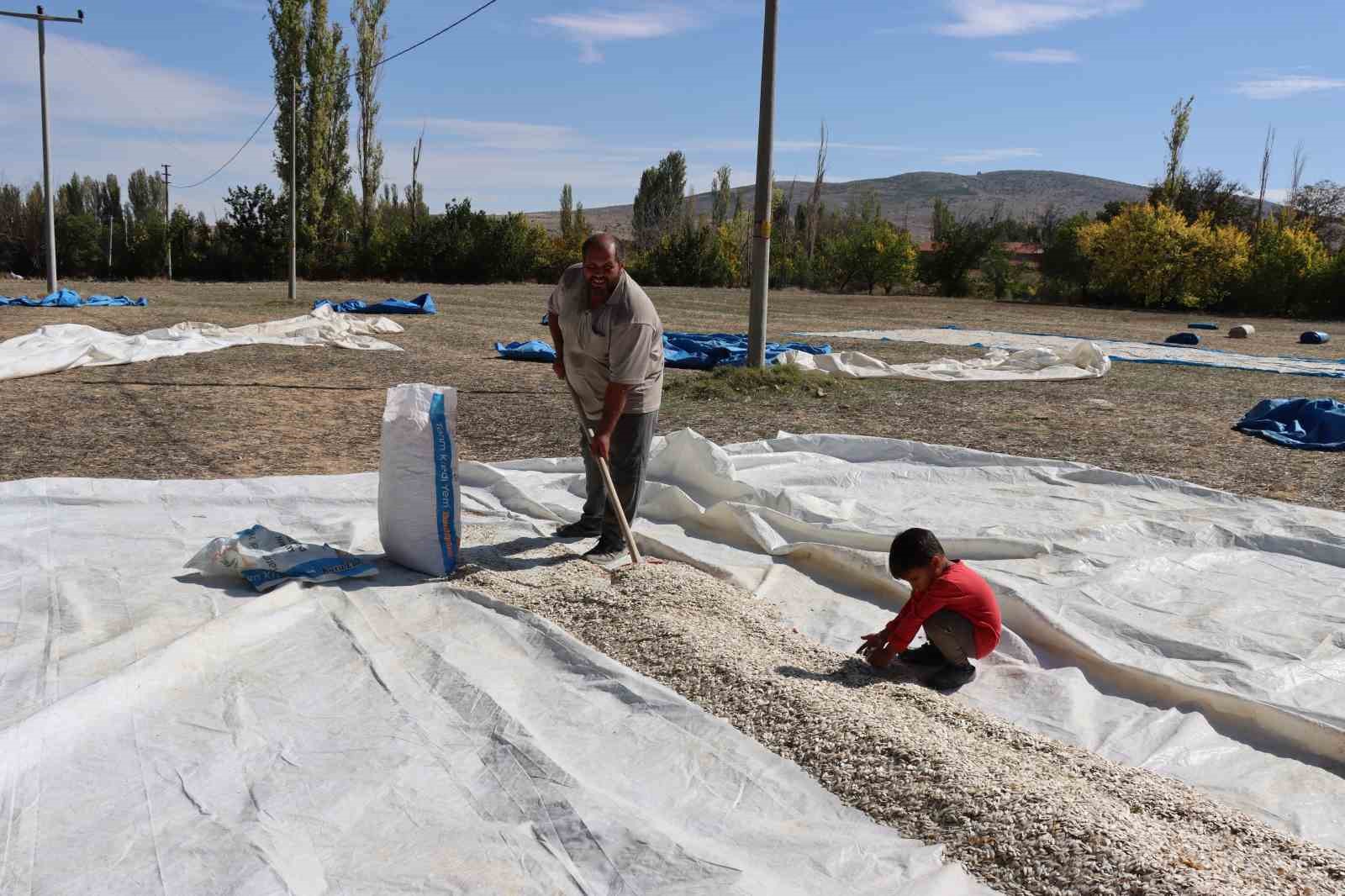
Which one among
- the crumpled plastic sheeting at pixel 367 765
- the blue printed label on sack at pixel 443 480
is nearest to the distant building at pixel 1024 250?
the blue printed label on sack at pixel 443 480

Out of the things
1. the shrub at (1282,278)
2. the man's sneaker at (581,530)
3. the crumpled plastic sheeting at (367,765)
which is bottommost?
the crumpled plastic sheeting at (367,765)

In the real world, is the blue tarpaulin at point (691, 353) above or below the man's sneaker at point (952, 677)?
above

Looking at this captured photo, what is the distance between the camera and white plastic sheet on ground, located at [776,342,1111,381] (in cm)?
862

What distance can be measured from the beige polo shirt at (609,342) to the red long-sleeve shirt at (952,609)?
1.28m

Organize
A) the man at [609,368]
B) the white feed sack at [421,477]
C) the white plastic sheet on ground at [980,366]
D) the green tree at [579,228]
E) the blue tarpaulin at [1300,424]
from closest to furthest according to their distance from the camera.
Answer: the white feed sack at [421,477], the man at [609,368], the blue tarpaulin at [1300,424], the white plastic sheet on ground at [980,366], the green tree at [579,228]

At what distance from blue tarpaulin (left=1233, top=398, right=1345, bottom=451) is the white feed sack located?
493cm

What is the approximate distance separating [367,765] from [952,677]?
1.51 m

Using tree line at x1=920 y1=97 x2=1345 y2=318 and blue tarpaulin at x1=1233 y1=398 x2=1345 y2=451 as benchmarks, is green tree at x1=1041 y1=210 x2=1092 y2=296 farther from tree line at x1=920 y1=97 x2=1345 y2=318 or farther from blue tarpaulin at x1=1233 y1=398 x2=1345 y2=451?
blue tarpaulin at x1=1233 y1=398 x2=1345 y2=451

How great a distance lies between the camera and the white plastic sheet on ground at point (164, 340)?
7.73m

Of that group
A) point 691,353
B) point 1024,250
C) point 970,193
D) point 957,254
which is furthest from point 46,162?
point 970,193

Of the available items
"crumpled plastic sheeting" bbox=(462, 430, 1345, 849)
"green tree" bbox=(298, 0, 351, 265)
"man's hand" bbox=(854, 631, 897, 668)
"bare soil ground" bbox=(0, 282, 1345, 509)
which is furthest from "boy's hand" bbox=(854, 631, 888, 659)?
"green tree" bbox=(298, 0, 351, 265)

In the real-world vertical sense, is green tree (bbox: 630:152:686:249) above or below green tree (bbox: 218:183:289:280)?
above

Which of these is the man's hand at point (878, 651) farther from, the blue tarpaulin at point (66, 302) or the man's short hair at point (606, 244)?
the blue tarpaulin at point (66, 302)

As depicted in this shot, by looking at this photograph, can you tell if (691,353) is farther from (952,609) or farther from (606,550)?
(952,609)
